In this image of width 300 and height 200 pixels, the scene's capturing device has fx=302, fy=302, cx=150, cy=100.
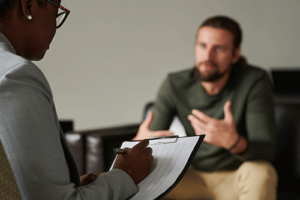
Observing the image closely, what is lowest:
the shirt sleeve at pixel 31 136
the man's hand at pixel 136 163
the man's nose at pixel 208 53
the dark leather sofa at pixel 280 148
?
the dark leather sofa at pixel 280 148

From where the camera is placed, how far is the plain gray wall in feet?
8.75

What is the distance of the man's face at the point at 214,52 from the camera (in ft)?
4.98

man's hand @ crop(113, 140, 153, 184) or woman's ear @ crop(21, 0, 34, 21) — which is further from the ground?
woman's ear @ crop(21, 0, 34, 21)

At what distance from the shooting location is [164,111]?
1.62 metres

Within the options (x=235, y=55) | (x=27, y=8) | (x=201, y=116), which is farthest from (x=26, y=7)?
(x=235, y=55)

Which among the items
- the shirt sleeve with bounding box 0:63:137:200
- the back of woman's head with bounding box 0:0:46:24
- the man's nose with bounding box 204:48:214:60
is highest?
the back of woman's head with bounding box 0:0:46:24

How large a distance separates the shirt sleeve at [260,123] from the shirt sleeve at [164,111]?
15.9 inches

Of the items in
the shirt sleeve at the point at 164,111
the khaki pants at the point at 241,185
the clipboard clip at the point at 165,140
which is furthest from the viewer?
the shirt sleeve at the point at 164,111

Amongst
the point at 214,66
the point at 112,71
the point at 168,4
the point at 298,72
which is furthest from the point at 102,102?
the point at 298,72

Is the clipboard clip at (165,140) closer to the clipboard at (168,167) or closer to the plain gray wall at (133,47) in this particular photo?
the clipboard at (168,167)

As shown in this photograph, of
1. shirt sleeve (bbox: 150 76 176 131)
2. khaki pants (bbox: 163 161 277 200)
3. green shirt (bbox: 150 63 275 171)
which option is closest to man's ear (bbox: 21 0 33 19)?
khaki pants (bbox: 163 161 277 200)

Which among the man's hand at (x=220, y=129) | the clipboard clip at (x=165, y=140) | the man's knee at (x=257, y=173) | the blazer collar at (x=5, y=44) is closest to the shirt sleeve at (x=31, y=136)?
the blazer collar at (x=5, y=44)

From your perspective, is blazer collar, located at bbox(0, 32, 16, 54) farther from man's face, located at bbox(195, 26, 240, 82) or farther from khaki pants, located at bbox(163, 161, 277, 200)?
man's face, located at bbox(195, 26, 240, 82)

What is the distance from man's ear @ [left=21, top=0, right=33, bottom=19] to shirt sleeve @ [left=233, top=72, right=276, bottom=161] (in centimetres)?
100
